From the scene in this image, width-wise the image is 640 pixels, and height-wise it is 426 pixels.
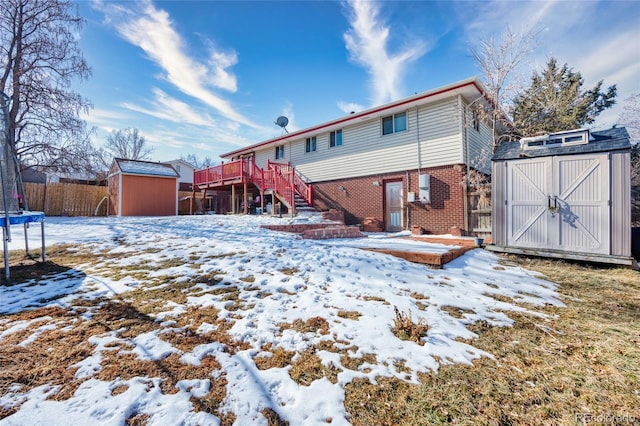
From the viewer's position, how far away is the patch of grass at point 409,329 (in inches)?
98.0

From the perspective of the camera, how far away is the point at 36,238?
7434 millimetres

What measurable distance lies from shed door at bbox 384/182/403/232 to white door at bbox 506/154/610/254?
4593 mm

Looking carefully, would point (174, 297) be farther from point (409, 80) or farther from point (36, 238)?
point (409, 80)

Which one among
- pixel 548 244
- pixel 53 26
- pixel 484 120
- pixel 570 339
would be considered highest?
pixel 53 26

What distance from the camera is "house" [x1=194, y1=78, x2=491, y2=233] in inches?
363

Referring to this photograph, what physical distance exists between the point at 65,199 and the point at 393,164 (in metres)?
18.7

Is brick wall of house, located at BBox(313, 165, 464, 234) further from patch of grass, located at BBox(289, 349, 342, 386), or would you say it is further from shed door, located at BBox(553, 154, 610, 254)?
patch of grass, located at BBox(289, 349, 342, 386)

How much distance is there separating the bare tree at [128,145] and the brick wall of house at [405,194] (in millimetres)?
37548

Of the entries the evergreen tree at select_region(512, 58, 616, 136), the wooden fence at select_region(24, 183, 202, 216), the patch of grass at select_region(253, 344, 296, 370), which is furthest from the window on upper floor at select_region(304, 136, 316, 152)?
the wooden fence at select_region(24, 183, 202, 216)

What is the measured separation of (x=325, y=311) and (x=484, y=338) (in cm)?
160

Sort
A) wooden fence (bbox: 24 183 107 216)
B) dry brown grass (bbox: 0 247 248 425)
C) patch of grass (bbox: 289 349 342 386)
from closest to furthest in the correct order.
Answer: dry brown grass (bbox: 0 247 248 425) → patch of grass (bbox: 289 349 342 386) → wooden fence (bbox: 24 183 107 216)

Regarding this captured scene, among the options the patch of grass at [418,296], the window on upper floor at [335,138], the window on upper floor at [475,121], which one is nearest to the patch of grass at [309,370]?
the patch of grass at [418,296]

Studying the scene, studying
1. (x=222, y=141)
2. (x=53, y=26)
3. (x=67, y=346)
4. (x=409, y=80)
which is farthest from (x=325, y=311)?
(x=222, y=141)

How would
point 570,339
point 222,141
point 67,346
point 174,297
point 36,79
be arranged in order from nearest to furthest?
1. point 67,346
2. point 570,339
3. point 174,297
4. point 36,79
5. point 222,141
